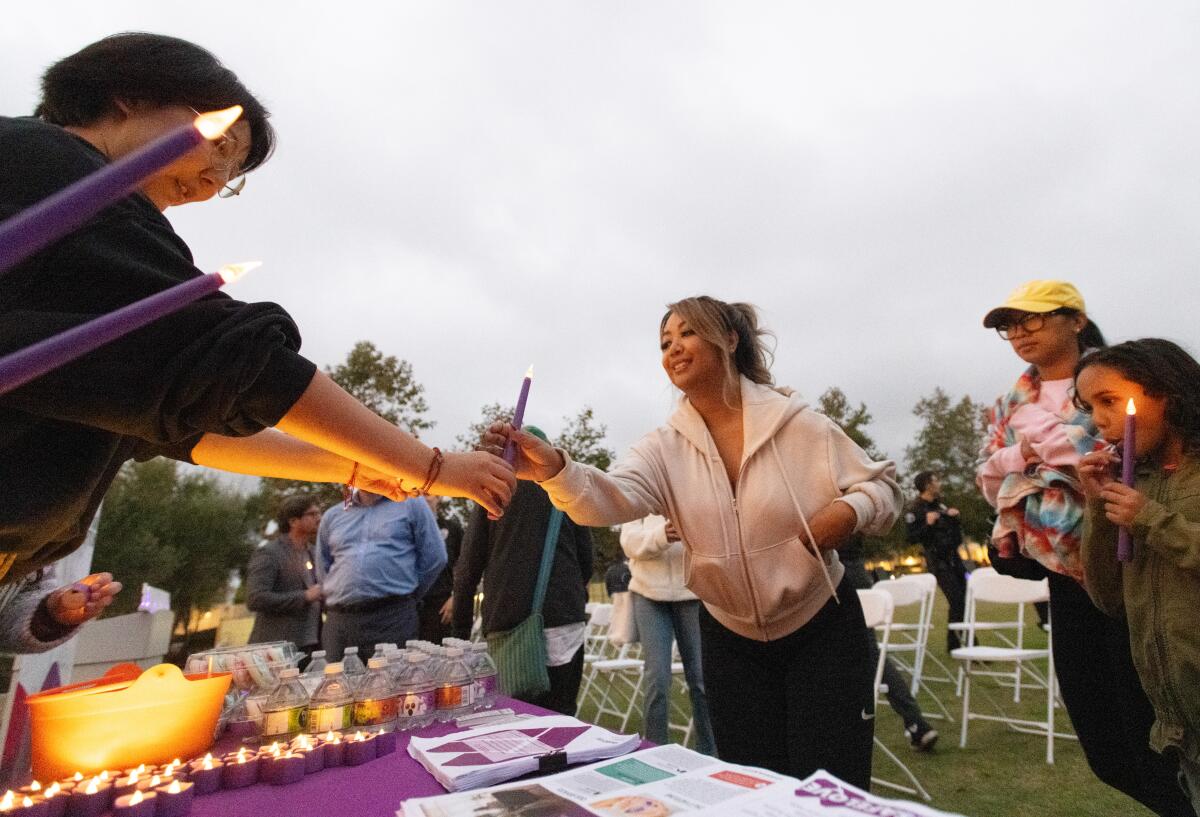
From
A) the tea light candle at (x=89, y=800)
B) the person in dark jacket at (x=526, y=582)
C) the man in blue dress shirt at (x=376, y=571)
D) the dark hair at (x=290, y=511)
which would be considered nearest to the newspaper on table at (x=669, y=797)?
the tea light candle at (x=89, y=800)

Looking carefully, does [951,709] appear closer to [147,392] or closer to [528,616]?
[528,616]

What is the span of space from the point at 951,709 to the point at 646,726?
107 inches

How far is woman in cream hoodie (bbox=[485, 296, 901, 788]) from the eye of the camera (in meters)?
1.67

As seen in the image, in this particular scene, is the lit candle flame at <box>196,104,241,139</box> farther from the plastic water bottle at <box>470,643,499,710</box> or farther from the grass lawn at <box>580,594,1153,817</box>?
the grass lawn at <box>580,594,1153,817</box>

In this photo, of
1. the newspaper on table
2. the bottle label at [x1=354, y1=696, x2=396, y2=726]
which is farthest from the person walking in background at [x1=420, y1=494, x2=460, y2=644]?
the newspaper on table

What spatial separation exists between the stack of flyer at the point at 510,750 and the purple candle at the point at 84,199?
92 centimetres

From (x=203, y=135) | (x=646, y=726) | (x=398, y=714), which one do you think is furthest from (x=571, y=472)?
(x=646, y=726)

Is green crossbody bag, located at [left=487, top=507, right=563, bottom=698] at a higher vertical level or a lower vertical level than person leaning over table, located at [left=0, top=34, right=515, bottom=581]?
lower

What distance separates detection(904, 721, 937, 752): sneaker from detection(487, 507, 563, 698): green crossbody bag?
256cm

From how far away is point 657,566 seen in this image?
12.8 feet

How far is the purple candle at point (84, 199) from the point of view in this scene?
12.2 inches

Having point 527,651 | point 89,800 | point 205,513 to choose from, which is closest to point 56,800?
point 89,800

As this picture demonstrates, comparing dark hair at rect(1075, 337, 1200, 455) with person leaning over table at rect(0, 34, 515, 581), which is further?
dark hair at rect(1075, 337, 1200, 455)

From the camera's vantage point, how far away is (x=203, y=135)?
337 millimetres
